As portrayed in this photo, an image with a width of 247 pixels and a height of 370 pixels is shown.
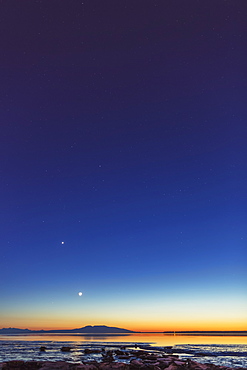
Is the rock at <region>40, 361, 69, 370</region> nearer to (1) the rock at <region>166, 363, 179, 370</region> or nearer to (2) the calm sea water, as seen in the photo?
(1) the rock at <region>166, 363, 179, 370</region>

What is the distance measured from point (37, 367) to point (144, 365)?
43.7ft

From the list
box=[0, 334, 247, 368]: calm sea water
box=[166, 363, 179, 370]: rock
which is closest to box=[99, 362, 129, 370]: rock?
box=[166, 363, 179, 370]: rock

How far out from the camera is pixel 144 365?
119 ft

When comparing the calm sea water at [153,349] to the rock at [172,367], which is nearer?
the rock at [172,367]

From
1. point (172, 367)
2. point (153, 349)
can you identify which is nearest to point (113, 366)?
point (172, 367)

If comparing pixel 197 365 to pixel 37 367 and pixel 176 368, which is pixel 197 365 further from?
pixel 37 367

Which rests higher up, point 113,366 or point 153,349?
point 113,366

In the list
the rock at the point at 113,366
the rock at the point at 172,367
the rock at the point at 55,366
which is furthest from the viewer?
the rock at the point at 172,367

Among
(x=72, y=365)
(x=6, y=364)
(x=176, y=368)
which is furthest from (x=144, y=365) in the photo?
(x=6, y=364)

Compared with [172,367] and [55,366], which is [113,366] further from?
[172,367]

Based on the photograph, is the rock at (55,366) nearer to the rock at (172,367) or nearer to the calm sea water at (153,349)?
the rock at (172,367)

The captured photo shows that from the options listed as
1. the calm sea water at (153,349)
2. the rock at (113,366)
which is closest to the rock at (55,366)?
the rock at (113,366)

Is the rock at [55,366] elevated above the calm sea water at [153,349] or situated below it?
above

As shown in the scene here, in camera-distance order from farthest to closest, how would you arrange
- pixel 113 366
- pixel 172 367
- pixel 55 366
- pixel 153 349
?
pixel 153 349 → pixel 113 366 → pixel 172 367 → pixel 55 366
